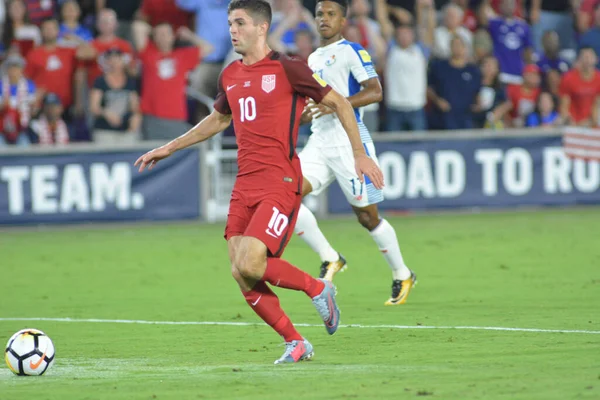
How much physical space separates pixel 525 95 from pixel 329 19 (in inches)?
422

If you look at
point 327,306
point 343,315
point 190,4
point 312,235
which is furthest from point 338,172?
point 190,4

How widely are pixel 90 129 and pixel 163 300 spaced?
8.03 m

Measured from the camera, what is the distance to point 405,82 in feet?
60.6

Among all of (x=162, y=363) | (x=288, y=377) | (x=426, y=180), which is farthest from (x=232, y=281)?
(x=426, y=180)

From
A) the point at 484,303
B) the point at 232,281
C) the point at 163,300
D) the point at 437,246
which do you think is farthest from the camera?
the point at 437,246

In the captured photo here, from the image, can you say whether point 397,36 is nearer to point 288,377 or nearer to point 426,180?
point 426,180

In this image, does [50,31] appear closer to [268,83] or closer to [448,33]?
[448,33]

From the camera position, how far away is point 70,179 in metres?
17.2

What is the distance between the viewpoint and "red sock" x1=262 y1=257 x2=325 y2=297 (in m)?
7.12

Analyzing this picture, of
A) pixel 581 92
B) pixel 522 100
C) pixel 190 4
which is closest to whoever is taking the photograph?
pixel 190 4

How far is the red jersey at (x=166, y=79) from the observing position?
1783cm

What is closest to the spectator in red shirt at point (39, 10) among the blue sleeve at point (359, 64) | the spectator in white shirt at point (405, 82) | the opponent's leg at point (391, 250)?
the spectator in white shirt at point (405, 82)

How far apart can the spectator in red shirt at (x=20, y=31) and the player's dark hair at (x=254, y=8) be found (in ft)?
37.7

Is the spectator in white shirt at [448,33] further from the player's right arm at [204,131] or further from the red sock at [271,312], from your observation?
the red sock at [271,312]
